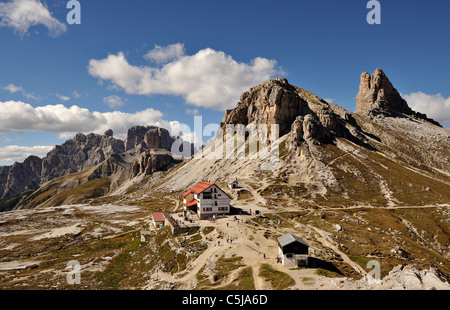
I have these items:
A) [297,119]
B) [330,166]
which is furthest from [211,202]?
[297,119]

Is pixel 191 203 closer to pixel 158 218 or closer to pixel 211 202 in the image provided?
pixel 211 202

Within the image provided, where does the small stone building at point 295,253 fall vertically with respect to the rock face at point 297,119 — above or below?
below

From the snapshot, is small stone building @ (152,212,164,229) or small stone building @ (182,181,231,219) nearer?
small stone building @ (182,181,231,219)

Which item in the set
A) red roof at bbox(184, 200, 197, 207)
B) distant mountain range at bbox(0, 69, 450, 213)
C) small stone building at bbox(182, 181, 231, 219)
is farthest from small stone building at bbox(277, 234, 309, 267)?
distant mountain range at bbox(0, 69, 450, 213)

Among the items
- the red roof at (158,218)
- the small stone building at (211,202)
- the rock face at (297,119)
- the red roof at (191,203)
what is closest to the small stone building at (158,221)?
the red roof at (158,218)

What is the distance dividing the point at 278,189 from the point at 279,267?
79387 millimetres

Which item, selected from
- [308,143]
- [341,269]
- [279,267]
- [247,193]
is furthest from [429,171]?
[279,267]

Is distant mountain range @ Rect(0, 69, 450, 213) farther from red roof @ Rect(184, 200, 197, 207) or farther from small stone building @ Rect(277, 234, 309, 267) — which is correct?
small stone building @ Rect(277, 234, 309, 267)

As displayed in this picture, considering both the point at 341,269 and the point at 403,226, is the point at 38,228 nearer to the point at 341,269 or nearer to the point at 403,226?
the point at 341,269

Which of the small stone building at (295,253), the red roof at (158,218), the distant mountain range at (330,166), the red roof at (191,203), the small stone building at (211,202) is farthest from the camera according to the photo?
the distant mountain range at (330,166)

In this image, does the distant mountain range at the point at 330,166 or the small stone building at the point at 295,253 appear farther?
the distant mountain range at the point at 330,166

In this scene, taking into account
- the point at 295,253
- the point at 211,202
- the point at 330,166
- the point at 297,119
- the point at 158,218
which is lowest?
the point at 295,253

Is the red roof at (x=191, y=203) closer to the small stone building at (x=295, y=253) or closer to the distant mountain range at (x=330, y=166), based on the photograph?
the distant mountain range at (x=330, y=166)

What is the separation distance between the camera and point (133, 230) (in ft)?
303
